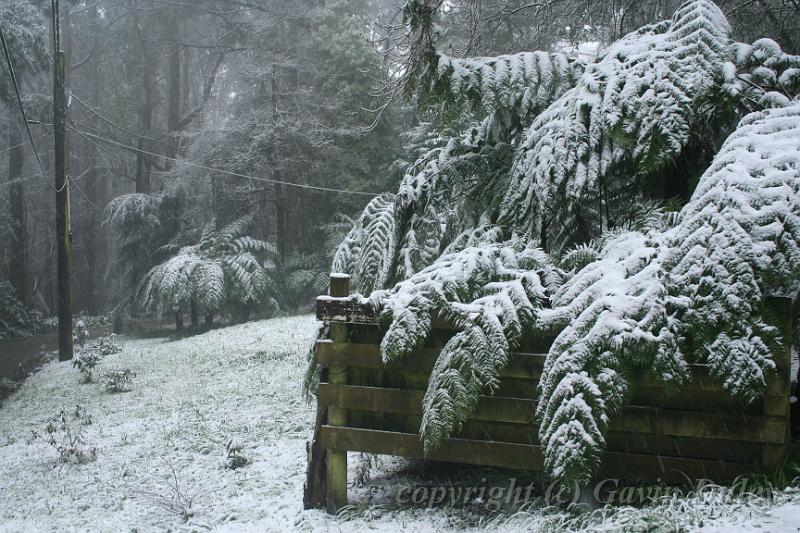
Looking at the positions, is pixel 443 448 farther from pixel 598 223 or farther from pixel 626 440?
pixel 598 223

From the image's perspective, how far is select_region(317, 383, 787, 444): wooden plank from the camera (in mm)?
2682

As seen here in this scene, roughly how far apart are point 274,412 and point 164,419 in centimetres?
138

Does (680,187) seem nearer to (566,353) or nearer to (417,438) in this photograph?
(566,353)

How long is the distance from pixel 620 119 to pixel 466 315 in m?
1.20

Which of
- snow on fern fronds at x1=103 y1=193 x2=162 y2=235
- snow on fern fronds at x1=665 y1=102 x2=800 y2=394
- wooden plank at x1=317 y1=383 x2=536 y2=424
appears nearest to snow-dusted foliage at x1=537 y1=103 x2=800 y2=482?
snow on fern fronds at x1=665 y1=102 x2=800 y2=394

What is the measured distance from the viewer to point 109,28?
24.8 m

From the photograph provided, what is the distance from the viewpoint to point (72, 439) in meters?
6.71

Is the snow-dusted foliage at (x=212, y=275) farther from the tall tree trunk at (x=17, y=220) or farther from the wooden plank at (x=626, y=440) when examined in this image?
the wooden plank at (x=626, y=440)

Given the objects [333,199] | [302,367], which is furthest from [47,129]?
[302,367]

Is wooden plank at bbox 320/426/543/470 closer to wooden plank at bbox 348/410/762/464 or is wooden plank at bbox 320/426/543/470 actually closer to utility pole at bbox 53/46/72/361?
wooden plank at bbox 348/410/762/464

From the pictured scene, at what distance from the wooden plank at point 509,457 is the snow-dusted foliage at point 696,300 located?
0.57 metres

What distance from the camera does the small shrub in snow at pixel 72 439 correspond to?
5.95m

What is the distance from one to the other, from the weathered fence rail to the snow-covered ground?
0.25m

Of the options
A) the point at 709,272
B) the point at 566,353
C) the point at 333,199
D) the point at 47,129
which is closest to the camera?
the point at 709,272
